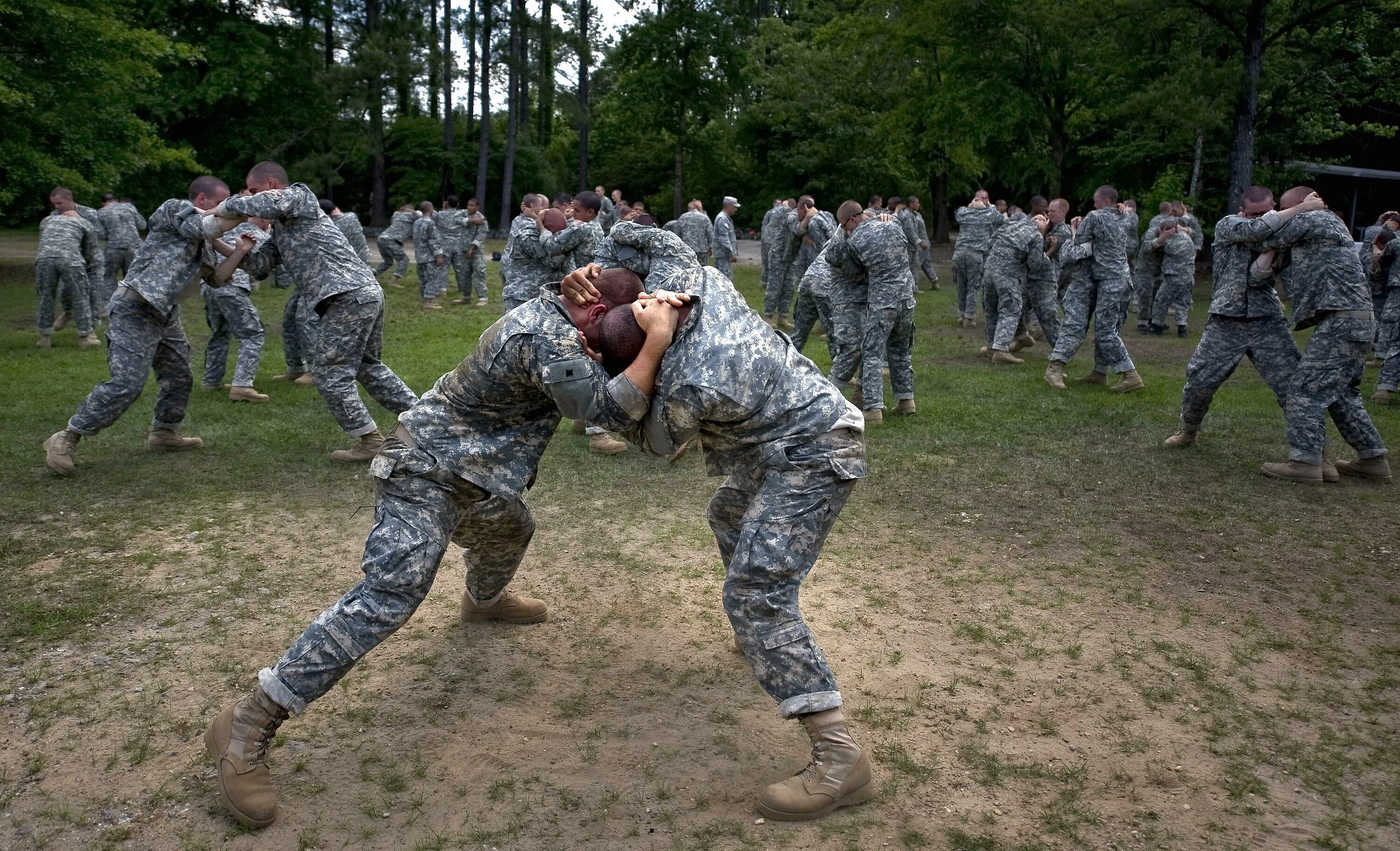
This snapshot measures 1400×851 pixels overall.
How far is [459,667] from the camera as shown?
15.6 feet

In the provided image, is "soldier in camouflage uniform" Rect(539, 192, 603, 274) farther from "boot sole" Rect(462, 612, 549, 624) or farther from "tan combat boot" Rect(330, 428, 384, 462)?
"boot sole" Rect(462, 612, 549, 624)

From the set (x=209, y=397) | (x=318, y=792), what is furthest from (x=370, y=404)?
(x=318, y=792)

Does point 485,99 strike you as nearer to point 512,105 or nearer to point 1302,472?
point 512,105

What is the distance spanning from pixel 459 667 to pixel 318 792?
3.38 ft

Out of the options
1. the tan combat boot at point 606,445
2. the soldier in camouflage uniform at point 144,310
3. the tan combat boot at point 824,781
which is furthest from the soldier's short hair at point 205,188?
the tan combat boot at point 824,781

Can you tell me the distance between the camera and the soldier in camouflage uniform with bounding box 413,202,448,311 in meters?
19.3

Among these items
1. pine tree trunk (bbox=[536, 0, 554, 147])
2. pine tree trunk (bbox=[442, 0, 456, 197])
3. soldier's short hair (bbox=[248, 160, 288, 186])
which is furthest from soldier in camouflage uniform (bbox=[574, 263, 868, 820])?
pine tree trunk (bbox=[442, 0, 456, 197])

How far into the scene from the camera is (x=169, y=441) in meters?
8.39

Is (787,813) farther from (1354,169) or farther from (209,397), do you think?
(1354,169)

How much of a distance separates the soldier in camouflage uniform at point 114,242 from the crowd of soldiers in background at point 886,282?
0.07ft

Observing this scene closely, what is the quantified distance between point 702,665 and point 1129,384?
804 cm

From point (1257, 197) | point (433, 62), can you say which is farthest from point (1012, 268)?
point (433, 62)

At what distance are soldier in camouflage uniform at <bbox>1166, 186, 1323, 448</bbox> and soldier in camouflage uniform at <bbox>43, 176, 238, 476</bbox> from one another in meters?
7.15

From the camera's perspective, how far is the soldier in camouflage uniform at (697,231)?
19328mm
